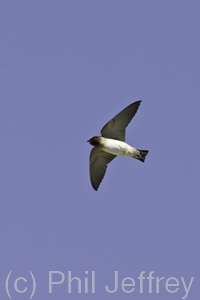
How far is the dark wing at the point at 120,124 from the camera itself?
28.4ft

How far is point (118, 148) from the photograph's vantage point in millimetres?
8625

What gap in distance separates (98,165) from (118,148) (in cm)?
78

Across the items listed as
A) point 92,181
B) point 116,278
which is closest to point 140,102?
point 92,181

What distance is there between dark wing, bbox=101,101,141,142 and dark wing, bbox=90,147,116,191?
1.37ft

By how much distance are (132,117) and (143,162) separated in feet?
2.28

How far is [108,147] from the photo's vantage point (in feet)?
28.5

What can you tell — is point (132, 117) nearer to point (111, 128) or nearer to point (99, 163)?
point (111, 128)

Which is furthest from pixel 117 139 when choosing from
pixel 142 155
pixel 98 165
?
pixel 98 165

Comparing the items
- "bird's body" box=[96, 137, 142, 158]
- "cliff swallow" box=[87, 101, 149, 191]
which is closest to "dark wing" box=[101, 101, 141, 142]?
"cliff swallow" box=[87, 101, 149, 191]

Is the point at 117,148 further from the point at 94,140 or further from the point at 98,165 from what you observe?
the point at 98,165

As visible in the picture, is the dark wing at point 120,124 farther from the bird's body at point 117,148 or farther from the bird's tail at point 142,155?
the bird's tail at point 142,155

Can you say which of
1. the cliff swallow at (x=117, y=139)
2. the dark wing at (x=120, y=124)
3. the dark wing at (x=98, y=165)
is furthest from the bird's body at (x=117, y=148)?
the dark wing at (x=98, y=165)

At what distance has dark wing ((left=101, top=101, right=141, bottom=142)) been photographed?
28.4ft

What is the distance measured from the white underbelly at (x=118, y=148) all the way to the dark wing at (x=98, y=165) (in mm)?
503
